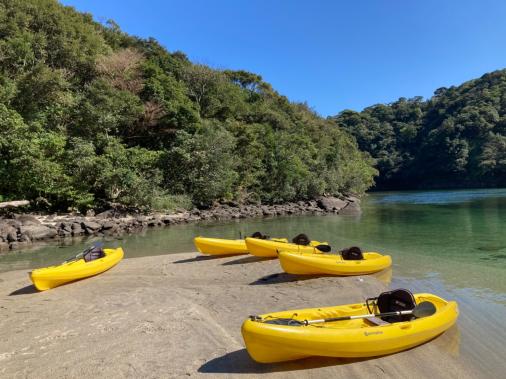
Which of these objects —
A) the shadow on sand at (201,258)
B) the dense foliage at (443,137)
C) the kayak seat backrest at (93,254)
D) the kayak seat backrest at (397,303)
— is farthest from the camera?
the dense foliage at (443,137)

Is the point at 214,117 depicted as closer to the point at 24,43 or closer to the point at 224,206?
the point at 224,206

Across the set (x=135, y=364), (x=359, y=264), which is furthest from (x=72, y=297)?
(x=359, y=264)

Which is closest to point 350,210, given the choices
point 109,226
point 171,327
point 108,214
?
point 108,214

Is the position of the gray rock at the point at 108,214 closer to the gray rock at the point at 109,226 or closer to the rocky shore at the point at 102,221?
the rocky shore at the point at 102,221

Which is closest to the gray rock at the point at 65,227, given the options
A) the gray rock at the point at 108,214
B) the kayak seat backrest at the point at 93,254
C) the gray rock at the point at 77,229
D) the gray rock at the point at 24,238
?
the gray rock at the point at 77,229

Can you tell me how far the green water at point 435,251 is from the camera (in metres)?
5.99

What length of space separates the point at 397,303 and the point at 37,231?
1687 cm

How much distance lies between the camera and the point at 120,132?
102ft

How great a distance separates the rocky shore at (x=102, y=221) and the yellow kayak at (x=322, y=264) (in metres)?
12.7

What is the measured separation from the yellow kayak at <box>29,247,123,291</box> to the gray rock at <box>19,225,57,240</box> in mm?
8592

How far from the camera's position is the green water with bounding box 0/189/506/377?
5.99 meters

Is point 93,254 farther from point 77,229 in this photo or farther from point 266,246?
point 77,229

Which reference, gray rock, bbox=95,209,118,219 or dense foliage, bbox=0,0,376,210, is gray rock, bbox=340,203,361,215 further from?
gray rock, bbox=95,209,118,219

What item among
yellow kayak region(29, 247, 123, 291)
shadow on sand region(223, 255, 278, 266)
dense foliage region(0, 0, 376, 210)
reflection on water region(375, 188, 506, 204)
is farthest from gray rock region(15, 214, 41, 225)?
reflection on water region(375, 188, 506, 204)
